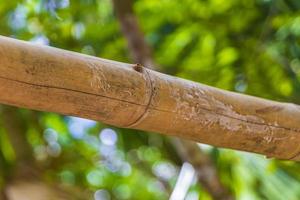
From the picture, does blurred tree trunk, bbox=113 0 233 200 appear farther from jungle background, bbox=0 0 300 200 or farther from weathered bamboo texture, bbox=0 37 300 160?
weathered bamboo texture, bbox=0 37 300 160

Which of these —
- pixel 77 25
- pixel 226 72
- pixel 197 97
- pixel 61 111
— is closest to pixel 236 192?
pixel 226 72

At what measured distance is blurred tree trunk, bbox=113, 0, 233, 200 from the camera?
151cm

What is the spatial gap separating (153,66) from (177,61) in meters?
0.26

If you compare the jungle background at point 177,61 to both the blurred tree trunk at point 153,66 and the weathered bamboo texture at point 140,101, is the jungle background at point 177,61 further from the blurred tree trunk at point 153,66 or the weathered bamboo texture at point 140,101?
the weathered bamboo texture at point 140,101

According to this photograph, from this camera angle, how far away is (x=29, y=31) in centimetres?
168

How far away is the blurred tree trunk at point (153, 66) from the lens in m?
1.51

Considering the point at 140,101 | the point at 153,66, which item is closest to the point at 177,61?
the point at 153,66

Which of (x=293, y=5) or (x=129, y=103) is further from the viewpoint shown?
(x=293, y=5)

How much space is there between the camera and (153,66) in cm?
156

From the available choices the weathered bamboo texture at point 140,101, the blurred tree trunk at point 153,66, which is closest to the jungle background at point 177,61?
the blurred tree trunk at point 153,66

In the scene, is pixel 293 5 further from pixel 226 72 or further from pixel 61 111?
pixel 61 111

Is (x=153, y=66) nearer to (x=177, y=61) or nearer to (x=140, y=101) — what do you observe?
(x=177, y=61)

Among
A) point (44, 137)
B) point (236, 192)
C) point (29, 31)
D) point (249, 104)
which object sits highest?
point (29, 31)

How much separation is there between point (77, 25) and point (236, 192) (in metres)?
0.71
